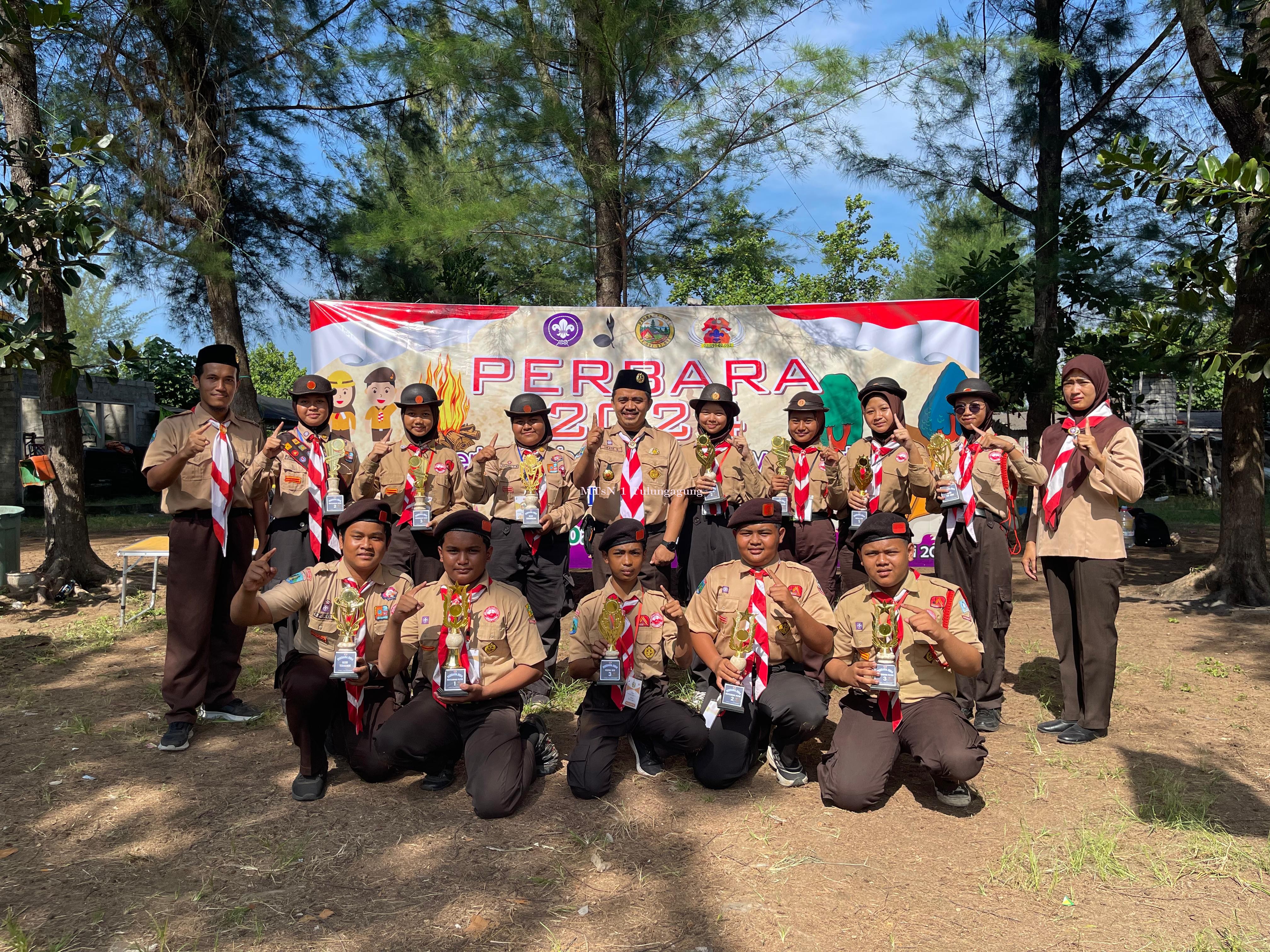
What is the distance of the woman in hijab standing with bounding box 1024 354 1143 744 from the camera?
4406mm

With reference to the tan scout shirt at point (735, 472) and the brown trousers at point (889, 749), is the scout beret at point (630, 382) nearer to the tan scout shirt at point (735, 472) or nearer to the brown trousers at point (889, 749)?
the tan scout shirt at point (735, 472)

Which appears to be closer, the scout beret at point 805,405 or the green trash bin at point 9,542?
the scout beret at point 805,405

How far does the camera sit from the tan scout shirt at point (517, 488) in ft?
17.2

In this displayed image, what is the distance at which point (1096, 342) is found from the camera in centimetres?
852

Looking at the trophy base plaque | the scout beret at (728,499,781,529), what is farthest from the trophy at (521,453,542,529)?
the trophy base plaque

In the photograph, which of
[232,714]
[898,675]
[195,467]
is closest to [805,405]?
[898,675]

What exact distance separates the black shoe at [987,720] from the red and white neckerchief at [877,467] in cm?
121

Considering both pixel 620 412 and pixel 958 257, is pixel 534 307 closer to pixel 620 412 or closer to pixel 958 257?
pixel 620 412

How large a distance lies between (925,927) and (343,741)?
254 centimetres

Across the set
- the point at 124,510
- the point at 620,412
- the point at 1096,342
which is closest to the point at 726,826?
the point at 620,412

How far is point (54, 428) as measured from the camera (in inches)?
296

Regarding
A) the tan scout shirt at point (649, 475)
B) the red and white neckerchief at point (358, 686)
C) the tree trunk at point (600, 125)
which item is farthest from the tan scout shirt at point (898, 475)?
the tree trunk at point (600, 125)

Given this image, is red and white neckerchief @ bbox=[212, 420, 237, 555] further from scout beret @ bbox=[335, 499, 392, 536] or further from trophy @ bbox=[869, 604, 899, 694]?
trophy @ bbox=[869, 604, 899, 694]

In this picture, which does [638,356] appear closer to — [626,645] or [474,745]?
[626,645]
